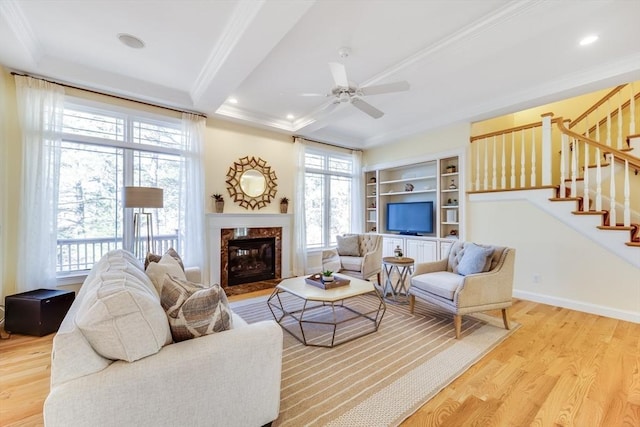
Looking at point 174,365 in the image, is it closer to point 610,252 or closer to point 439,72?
point 439,72

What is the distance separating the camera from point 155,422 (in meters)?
1.17

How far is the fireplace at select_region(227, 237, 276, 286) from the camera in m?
4.73

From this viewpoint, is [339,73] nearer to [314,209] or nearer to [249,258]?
[249,258]

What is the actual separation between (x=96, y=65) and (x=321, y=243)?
4573 millimetres

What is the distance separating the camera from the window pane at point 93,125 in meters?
3.49

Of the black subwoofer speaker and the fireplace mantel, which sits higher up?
the fireplace mantel

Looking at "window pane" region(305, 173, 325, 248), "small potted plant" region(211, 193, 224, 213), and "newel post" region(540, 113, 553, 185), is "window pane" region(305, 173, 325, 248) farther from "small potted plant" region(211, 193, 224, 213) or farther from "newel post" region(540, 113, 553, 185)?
"newel post" region(540, 113, 553, 185)

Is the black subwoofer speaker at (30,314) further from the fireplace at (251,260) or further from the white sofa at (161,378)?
the fireplace at (251,260)

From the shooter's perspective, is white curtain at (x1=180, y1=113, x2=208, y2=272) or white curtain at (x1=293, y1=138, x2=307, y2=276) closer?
white curtain at (x1=180, y1=113, x2=208, y2=272)

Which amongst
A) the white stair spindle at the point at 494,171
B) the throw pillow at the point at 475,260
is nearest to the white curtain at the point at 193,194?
the throw pillow at the point at 475,260

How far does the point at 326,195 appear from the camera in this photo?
20.2 feet

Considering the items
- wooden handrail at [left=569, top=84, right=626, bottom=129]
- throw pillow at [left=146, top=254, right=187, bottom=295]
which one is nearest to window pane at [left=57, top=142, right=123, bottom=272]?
throw pillow at [left=146, top=254, right=187, bottom=295]

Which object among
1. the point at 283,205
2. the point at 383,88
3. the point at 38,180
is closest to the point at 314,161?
the point at 283,205

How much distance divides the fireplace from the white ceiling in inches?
89.4
